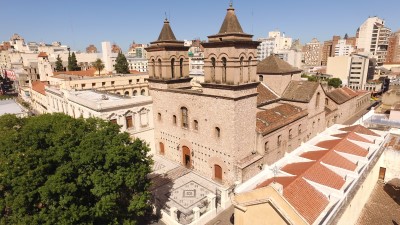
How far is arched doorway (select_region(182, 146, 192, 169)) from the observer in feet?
89.4

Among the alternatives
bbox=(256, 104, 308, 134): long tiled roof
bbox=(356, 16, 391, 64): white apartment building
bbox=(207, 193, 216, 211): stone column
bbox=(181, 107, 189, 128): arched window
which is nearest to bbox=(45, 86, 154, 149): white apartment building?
bbox=(181, 107, 189, 128): arched window

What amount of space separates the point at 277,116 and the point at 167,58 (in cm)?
1363

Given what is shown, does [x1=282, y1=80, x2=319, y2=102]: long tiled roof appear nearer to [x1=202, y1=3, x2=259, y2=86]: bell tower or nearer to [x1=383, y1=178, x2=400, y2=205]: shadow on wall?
[x1=202, y1=3, x2=259, y2=86]: bell tower

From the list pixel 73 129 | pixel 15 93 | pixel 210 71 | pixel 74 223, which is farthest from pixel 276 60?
pixel 15 93

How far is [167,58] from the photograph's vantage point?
27391 mm

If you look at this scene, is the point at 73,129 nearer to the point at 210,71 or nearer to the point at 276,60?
the point at 210,71

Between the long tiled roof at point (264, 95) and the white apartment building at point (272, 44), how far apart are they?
243 feet

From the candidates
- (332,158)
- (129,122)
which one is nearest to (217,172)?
(332,158)

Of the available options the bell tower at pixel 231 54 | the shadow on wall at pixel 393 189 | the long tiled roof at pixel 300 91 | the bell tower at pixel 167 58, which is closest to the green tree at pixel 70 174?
the bell tower at pixel 231 54

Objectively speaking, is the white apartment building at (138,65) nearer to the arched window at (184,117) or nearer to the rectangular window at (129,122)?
the rectangular window at (129,122)

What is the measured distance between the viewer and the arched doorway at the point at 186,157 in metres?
27.2

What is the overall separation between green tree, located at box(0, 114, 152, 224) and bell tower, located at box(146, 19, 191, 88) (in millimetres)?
11614

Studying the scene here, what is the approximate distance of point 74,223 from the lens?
14.0 metres

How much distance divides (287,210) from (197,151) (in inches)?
535
